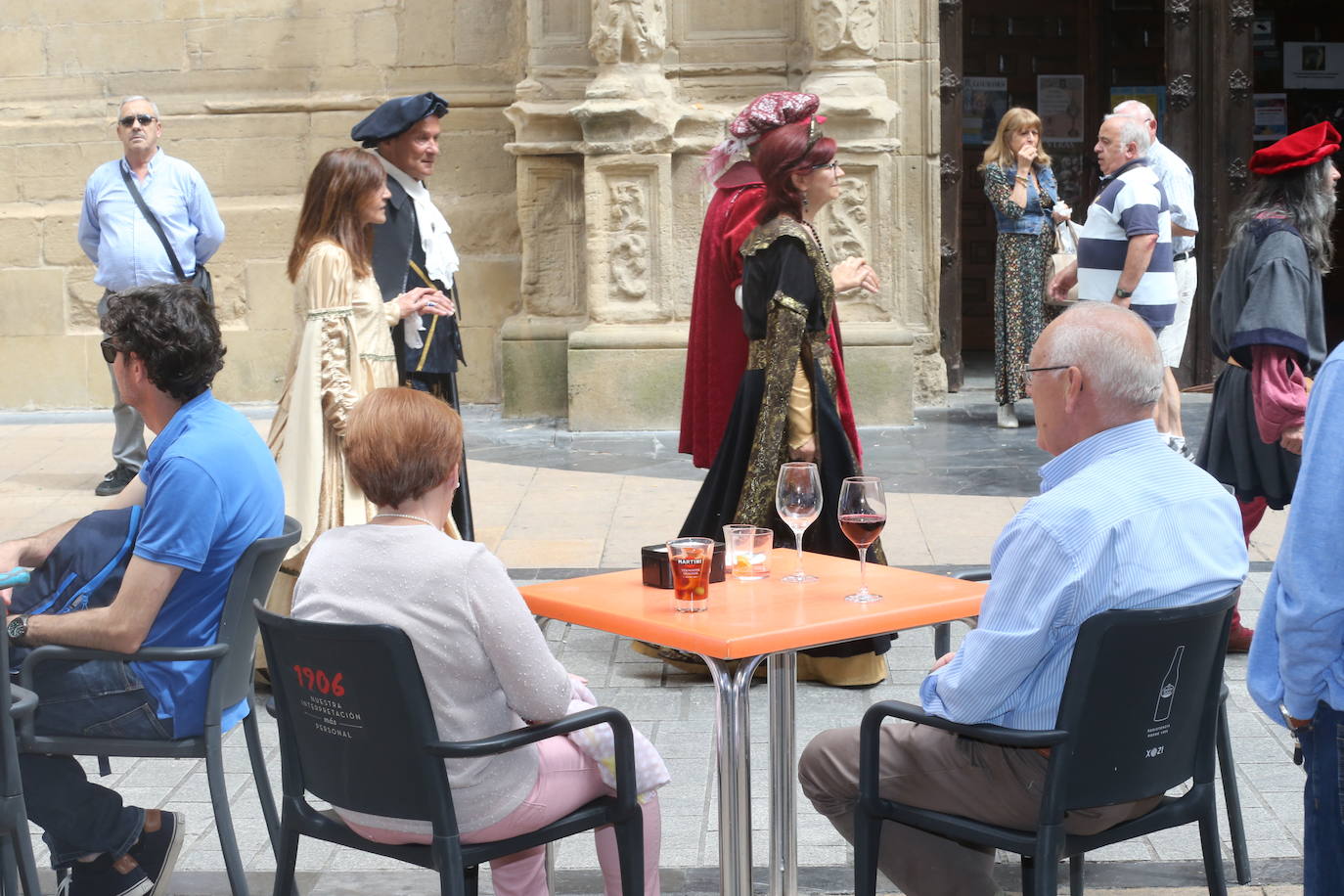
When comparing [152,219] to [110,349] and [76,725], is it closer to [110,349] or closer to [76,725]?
[110,349]

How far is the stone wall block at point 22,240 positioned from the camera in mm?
10953

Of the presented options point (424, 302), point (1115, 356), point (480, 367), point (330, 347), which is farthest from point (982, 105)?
point (1115, 356)

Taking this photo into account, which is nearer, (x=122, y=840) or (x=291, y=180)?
(x=122, y=840)

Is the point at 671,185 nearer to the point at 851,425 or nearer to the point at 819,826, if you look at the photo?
the point at 851,425

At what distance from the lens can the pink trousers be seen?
9.78 feet

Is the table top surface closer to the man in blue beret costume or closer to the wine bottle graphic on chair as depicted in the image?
the wine bottle graphic on chair

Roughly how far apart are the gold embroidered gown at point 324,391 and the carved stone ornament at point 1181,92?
7.38m

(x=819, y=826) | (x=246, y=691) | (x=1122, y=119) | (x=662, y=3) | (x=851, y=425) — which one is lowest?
(x=819, y=826)

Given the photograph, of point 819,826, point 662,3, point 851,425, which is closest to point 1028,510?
point 819,826

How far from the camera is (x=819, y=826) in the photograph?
4.17 metres

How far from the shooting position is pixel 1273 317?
200 inches

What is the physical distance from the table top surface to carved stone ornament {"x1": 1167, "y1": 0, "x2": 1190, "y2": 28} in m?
8.31

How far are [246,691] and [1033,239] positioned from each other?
7.05 m

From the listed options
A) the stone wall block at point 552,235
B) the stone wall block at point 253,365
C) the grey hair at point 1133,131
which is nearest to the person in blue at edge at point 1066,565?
the grey hair at point 1133,131
